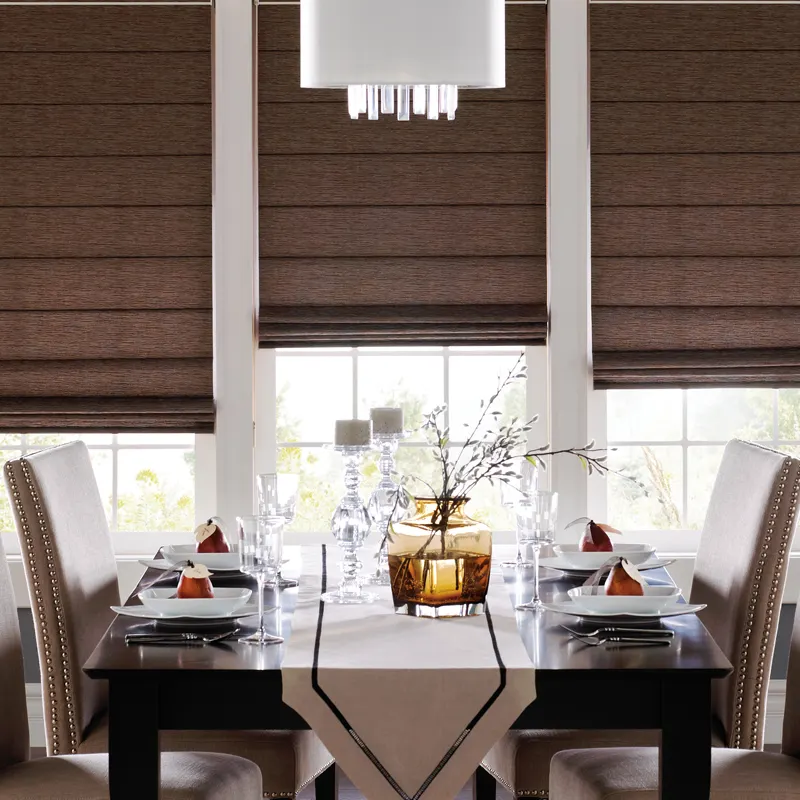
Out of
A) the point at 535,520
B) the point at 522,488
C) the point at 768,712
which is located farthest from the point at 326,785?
the point at 768,712

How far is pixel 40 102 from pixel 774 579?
98.9 inches

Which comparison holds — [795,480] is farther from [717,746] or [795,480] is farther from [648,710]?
[648,710]

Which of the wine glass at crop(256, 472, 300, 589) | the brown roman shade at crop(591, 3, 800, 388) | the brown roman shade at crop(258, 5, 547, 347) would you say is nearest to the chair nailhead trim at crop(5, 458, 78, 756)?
the wine glass at crop(256, 472, 300, 589)

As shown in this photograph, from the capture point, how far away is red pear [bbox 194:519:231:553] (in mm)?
2395

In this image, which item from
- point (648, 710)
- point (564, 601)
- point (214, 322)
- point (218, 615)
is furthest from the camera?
point (214, 322)

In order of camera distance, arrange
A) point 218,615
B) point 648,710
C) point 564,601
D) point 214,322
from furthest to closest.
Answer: point 214,322
point 564,601
point 218,615
point 648,710

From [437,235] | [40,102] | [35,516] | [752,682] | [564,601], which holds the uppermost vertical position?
[40,102]

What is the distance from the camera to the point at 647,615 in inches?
71.9

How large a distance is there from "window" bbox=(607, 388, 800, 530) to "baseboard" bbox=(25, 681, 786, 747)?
608 mm

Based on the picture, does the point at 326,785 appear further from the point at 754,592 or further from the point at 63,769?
the point at 754,592

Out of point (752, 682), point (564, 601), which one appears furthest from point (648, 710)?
point (752, 682)

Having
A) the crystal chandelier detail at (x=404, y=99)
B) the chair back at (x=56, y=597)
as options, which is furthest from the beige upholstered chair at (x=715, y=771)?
the crystal chandelier detail at (x=404, y=99)

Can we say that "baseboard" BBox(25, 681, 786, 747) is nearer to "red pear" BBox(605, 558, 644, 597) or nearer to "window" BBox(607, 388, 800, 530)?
"window" BBox(607, 388, 800, 530)

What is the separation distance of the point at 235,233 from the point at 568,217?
3.35 feet
